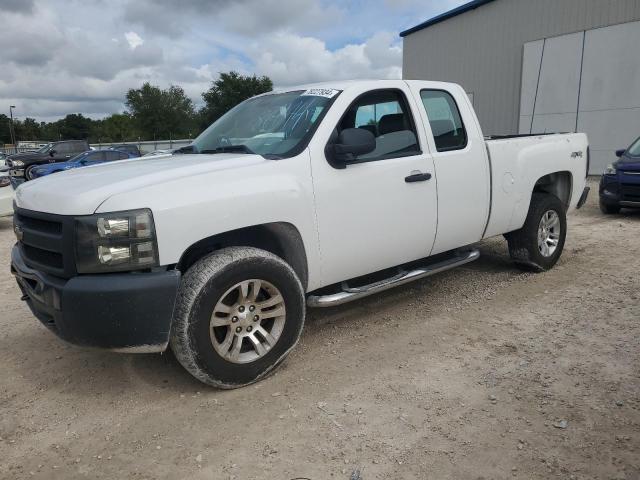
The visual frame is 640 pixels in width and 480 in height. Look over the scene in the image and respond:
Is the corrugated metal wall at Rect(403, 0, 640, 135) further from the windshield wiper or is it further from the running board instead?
the windshield wiper

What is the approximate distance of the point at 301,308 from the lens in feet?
11.0

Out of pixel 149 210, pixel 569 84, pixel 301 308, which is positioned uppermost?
pixel 569 84

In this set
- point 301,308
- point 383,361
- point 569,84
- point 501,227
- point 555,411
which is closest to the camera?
point 555,411

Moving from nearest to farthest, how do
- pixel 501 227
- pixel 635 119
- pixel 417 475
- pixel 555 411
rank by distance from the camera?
pixel 417 475
pixel 555 411
pixel 501 227
pixel 635 119

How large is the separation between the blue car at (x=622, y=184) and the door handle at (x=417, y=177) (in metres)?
6.73

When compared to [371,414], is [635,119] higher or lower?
higher

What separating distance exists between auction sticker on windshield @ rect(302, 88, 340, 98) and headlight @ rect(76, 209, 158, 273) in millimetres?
1686

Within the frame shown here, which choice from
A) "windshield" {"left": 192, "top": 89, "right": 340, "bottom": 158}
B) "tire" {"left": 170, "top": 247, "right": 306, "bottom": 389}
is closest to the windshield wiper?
"windshield" {"left": 192, "top": 89, "right": 340, "bottom": 158}

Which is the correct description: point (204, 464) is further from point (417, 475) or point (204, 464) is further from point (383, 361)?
point (383, 361)

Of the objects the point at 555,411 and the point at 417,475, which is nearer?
the point at 417,475

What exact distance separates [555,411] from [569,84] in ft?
57.3

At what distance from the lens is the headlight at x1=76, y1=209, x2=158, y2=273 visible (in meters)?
2.68

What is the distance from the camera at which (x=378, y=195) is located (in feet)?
12.2

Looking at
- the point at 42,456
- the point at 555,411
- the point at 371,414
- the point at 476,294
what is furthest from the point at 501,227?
the point at 42,456
